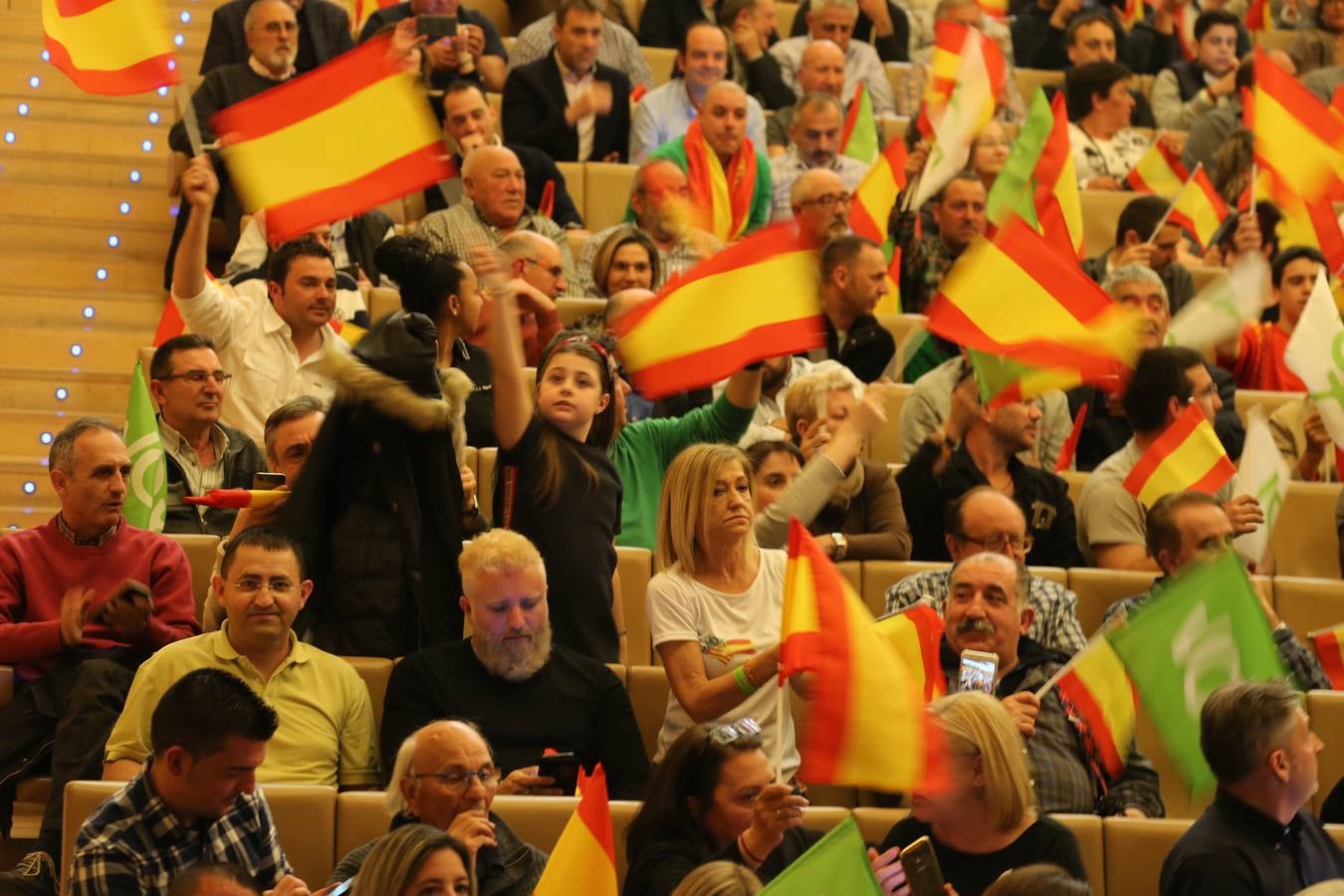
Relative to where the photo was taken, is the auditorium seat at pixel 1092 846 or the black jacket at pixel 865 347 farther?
the black jacket at pixel 865 347

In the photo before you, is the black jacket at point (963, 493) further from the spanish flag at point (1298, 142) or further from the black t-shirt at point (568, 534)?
the spanish flag at point (1298, 142)

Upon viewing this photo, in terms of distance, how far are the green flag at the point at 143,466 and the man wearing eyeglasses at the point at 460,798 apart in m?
1.58

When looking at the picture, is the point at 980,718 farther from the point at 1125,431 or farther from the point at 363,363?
the point at 1125,431

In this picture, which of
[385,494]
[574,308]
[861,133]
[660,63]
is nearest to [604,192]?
[861,133]

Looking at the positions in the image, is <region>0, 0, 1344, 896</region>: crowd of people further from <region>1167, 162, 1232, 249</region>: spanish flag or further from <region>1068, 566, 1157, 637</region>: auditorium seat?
<region>1167, 162, 1232, 249</region>: spanish flag

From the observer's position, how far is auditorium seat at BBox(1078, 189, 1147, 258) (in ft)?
29.7

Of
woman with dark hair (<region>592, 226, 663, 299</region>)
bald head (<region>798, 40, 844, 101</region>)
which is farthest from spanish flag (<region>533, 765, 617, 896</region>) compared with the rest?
bald head (<region>798, 40, 844, 101</region>)

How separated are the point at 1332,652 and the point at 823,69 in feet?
13.7

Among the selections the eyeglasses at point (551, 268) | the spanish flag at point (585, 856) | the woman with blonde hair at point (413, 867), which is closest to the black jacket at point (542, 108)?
the eyeglasses at point (551, 268)

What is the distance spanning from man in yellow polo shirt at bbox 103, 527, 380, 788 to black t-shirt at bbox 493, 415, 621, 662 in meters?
0.57

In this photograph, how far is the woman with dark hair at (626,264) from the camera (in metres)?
6.88

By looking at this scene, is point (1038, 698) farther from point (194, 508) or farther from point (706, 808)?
point (194, 508)

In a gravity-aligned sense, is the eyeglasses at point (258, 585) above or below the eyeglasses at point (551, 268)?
below

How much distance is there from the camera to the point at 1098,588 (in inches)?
230
